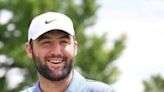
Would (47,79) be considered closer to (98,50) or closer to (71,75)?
(71,75)

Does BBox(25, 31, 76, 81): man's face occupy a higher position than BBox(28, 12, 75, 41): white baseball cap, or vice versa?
BBox(28, 12, 75, 41): white baseball cap

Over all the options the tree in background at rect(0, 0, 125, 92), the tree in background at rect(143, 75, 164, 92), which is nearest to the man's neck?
the tree in background at rect(0, 0, 125, 92)

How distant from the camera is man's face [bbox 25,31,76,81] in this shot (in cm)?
307

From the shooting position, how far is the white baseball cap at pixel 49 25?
311 centimetres

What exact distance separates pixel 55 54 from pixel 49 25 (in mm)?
166

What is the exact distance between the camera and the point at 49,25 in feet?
10.2

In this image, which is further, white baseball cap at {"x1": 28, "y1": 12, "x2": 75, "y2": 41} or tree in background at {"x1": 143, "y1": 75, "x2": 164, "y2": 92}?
tree in background at {"x1": 143, "y1": 75, "x2": 164, "y2": 92}

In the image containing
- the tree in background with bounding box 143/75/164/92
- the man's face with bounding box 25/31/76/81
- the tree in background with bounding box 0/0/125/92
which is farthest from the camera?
the tree in background with bounding box 143/75/164/92

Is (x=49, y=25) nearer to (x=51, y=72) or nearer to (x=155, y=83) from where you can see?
(x=51, y=72)

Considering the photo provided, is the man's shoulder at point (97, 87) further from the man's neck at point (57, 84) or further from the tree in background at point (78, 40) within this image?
the tree in background at point (78, 40)

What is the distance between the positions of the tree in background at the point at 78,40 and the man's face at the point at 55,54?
1986 centimetres

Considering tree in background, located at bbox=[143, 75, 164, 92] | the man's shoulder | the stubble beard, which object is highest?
the stubble beard

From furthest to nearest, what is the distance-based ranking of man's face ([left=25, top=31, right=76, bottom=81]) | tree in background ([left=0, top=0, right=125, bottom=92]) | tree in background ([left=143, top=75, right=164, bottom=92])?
tree in background ([left=143, top=75, right=164, bottom=92]), tree in background ([left=0, top=0, right=125, bottom=92]), man's face ([left=25, top=31, right=76, bottom=81])

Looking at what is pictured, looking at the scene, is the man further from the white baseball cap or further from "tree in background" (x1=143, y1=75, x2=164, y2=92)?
"tree in background" (x1=143, y1=75, x2=164, y2=92)
